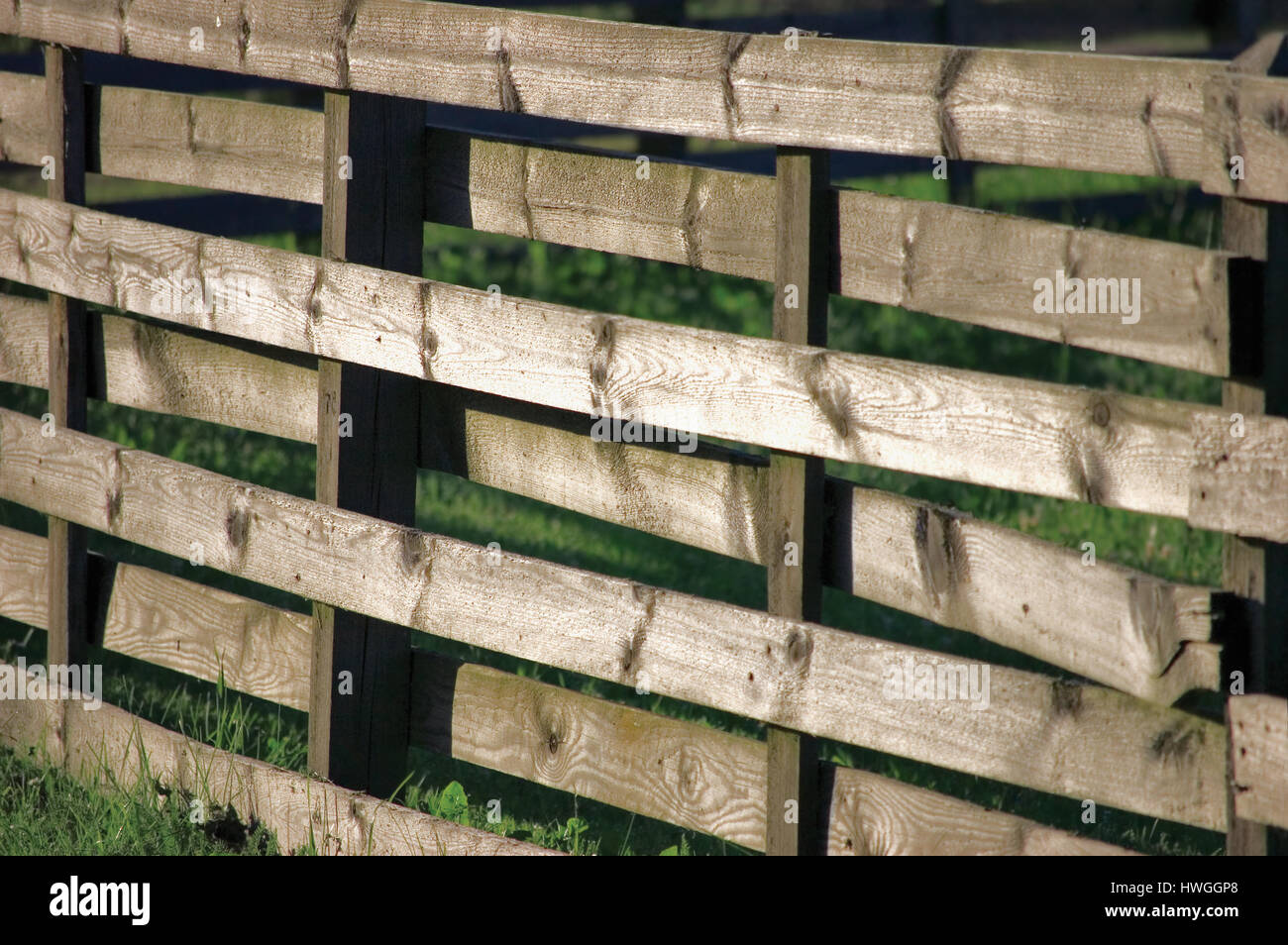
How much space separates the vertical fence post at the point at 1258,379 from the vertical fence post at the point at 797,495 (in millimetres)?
771

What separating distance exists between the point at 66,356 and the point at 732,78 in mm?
2312

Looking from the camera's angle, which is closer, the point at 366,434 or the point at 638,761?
the point at 638,761

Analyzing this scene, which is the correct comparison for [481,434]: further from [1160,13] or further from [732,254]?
[1160,13]

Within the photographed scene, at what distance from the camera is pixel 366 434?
136 inches

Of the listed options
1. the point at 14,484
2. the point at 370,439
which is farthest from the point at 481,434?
the point at 14,484

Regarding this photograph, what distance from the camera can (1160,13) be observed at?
454 inches

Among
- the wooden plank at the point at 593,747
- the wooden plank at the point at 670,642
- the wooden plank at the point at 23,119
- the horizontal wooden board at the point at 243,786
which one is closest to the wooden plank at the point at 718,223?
the wooden plank at the point at 23,119

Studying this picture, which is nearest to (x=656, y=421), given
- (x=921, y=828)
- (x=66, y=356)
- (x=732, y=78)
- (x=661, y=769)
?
(x=732, y=78)

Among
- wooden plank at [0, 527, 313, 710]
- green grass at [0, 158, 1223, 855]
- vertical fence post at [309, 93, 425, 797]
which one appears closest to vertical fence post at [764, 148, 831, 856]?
green grass at [0, 158, 1223, 855]

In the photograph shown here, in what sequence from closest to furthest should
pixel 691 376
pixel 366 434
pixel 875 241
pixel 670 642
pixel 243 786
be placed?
pixel 875 241
pixel 691 376
pixel 670 642
pixel 366 434
pixel 243 786

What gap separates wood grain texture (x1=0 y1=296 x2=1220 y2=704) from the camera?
2.40 metres

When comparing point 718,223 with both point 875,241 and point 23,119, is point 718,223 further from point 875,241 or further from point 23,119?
point 23,119

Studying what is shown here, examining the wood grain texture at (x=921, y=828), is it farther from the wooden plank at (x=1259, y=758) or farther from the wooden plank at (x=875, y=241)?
the wooden plank at (x=875, y=241)

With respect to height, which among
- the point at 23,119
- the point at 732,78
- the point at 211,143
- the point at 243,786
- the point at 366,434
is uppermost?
the point at 23,119
